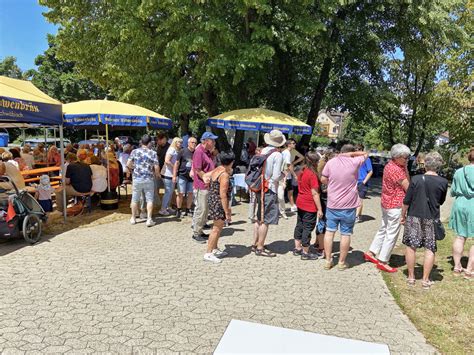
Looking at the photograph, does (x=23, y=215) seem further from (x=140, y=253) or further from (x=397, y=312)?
(x=397, y=312)

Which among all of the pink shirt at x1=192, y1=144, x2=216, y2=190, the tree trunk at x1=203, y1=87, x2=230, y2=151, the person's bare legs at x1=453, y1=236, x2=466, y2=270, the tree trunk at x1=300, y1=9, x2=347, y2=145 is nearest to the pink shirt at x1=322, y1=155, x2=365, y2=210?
the person's bare legs at x1=453, y1=236, x2=466, y2=270

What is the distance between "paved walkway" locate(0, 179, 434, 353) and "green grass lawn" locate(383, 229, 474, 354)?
16 centimetres

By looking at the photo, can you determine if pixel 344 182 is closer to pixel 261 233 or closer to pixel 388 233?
pixel 388 233

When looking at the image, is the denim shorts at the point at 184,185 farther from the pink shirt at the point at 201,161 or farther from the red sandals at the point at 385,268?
the red sandals at the point at 385,268

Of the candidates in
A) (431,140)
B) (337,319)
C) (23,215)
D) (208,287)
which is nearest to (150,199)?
(23,215)

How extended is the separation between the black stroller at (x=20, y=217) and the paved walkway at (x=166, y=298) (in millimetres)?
243

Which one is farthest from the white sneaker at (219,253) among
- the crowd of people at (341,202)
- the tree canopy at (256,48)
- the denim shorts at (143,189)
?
the tree canopy at (256,48)

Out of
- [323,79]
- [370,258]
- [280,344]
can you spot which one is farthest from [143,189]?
[323,79]

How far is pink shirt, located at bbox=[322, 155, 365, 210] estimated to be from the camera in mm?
5066

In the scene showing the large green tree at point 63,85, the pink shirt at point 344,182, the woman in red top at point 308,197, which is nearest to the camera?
the pink shirt at point 344,182

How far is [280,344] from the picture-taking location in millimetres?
2662

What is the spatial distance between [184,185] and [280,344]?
5.48 meters

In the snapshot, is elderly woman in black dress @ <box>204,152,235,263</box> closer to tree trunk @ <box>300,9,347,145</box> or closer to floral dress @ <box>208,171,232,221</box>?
floral dress @ <box>208,171,232,221</box>

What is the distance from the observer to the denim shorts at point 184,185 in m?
7.82
